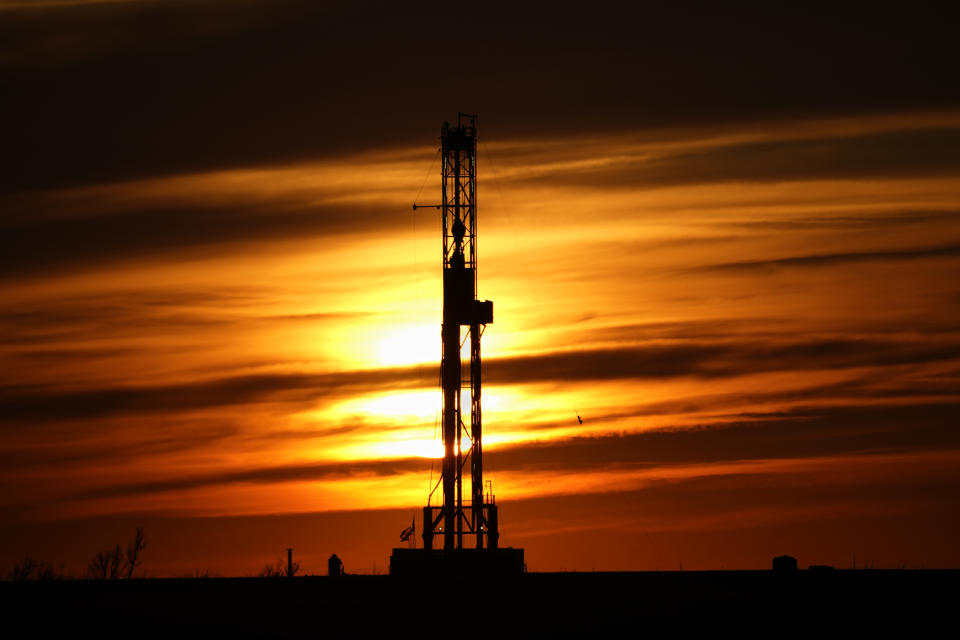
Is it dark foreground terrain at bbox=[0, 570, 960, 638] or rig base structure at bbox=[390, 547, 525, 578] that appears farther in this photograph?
rig base structure at bbox=[390, 547, 525, 578]

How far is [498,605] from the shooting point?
60.5 meters

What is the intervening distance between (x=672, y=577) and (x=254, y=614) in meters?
21.4

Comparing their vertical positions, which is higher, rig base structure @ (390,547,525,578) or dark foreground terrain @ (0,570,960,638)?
rig base structure @ (390,547,525,578)

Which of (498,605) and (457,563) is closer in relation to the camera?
(498,605)

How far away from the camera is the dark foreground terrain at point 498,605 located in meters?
54.4

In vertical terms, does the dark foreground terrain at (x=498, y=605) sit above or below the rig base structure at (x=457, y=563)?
below

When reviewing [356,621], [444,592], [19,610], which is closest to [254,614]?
[356,621]

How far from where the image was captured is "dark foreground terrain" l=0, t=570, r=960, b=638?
54.4 meters

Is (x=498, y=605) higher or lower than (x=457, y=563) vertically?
lower

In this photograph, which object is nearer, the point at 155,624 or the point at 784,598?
the point at 155,624

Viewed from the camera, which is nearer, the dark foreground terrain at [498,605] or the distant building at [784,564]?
the dark foreground terrain at [498,605]

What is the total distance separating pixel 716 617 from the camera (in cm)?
5691

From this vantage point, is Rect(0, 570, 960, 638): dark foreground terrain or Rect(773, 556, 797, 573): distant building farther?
Rect(773, 556, 797, 573): distant building

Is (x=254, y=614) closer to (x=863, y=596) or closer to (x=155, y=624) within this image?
(x=155, y=624)
